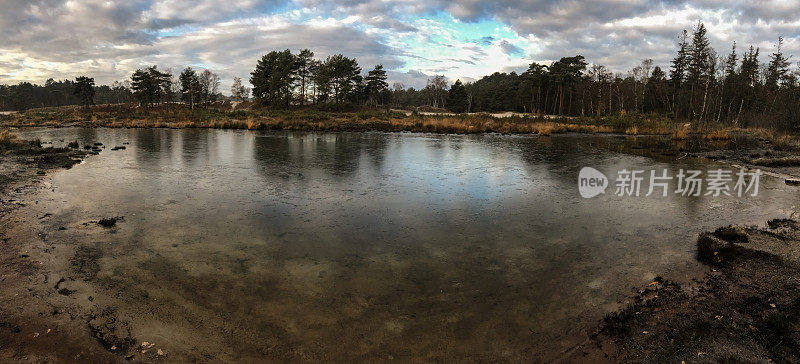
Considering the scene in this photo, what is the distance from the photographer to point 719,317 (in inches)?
167

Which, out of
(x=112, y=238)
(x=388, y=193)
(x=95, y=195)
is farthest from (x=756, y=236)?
(x=95, y=195)

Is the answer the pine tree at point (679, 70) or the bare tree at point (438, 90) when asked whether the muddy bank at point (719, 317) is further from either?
the bare tree at point (438, 90)

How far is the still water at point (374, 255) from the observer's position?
414cm

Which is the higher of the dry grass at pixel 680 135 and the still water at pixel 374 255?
the dry grass at pixel 680 135

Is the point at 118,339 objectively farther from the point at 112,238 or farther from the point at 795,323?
the point at 795,323

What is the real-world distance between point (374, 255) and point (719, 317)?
4.35 m

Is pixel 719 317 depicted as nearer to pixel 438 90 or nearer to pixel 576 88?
pixel 576 88

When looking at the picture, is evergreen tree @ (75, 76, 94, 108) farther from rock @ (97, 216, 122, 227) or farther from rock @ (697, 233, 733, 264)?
rock @ (697, 233, 733, 264)

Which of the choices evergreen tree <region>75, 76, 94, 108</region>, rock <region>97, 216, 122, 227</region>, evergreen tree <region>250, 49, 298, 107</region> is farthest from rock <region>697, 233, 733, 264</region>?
evergreen tree <region>75, 76, 94, 108</region>

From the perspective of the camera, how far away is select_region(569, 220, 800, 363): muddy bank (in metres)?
3.62

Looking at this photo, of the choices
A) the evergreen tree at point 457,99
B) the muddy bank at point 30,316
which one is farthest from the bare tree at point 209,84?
the muddy bank at point 30,316

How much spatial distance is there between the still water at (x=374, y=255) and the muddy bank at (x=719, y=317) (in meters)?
0.29

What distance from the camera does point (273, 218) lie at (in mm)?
8062

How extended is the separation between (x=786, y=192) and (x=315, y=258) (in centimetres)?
1334
